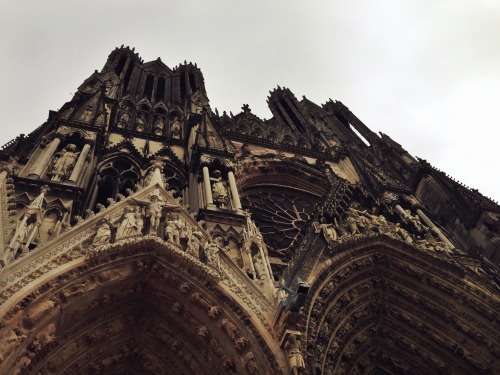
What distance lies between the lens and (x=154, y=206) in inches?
306

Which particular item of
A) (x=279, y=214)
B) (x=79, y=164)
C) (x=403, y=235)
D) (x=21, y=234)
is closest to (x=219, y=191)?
(x=79, y=164)

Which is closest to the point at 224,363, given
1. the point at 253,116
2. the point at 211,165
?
the point at 211,165

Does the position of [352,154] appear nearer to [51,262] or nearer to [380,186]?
[380,186]

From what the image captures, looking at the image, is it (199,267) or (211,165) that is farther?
(211,165)

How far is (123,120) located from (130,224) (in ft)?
28.3

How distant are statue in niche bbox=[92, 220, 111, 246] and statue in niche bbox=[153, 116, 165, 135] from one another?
8089mm

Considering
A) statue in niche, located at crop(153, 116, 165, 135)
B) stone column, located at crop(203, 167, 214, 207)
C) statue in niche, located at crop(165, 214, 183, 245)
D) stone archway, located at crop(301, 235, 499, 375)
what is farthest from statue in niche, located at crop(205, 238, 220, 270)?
statue in niche, located at crop(153, 116, 165, 135)

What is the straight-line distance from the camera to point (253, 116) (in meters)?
19.8

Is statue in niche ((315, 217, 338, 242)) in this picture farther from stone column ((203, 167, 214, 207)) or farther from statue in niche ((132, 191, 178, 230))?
statue in niche ((132, 191, 178, 230))

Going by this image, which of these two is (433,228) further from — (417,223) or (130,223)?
(130,223)

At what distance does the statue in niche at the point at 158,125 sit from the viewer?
596 inches

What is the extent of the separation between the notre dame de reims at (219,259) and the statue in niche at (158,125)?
75 millimetres

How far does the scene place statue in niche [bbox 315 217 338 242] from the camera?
9.07 meters

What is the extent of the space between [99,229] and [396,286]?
237 inches
